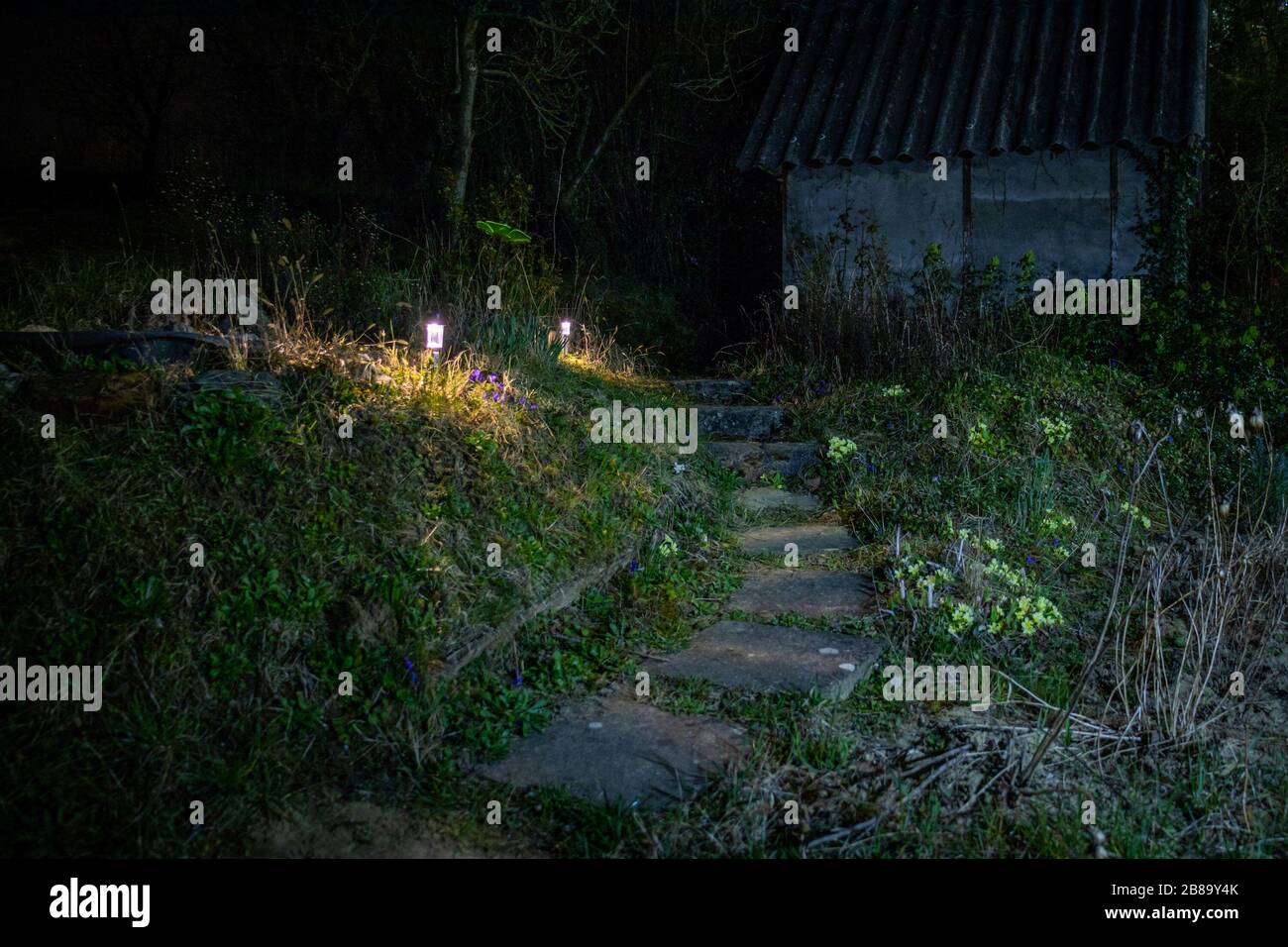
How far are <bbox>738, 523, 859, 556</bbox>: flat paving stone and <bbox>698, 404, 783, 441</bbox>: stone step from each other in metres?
1.54

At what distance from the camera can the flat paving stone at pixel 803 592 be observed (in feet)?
13.5

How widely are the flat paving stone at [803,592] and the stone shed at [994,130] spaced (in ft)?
19.0

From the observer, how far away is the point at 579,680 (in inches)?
135

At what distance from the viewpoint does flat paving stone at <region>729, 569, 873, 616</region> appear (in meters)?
4.10

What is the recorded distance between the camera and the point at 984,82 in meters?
9.08

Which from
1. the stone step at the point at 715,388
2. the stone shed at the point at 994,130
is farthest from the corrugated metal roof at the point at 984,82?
the stone step at the point at 715,388

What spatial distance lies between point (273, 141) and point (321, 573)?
924 centimetres

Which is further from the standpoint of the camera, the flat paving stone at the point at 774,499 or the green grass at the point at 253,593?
the flat paving stone at the point at 774,499

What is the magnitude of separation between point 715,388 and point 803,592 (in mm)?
3410

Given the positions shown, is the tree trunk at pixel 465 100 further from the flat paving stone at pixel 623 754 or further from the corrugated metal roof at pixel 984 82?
the flat paving stone at pixel 623 754

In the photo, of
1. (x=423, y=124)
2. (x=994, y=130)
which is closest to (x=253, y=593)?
(x=994, y=130)

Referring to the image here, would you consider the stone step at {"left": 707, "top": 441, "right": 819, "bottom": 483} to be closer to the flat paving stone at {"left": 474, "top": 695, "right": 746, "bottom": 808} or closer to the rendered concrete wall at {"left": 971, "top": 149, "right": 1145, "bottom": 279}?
the flat paving stone at {"left": 474, "top": 695, "right": 746, "bottom": 808}

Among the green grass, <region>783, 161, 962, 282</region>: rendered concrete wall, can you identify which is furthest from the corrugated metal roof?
the green grass
